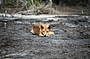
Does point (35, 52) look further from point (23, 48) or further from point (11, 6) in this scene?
point (11, 6)

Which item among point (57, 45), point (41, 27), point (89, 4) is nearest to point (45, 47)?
point (57, 45)

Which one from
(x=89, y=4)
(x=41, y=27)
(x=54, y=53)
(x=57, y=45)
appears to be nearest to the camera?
A: (x=54, y=53)

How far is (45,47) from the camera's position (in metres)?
7.19

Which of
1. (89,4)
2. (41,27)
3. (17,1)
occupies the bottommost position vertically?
(89,4)

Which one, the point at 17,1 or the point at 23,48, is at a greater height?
the point at 23,48

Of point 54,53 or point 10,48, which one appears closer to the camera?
point 54,53

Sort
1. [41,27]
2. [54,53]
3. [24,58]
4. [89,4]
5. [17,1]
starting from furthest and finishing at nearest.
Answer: [89,4] < [17,1] < [41,27] < [54,53] < [24,58]

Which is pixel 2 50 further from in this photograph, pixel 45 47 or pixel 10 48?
pixel 45 47

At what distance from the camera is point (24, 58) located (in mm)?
5695

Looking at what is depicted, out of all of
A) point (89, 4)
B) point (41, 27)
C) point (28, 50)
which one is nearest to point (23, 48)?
point (28, 50)

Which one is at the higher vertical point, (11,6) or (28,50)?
(28,50)

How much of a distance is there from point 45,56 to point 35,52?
1.89 ft

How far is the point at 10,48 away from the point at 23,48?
38 cm

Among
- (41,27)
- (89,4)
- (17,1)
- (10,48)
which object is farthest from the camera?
(89,4)
